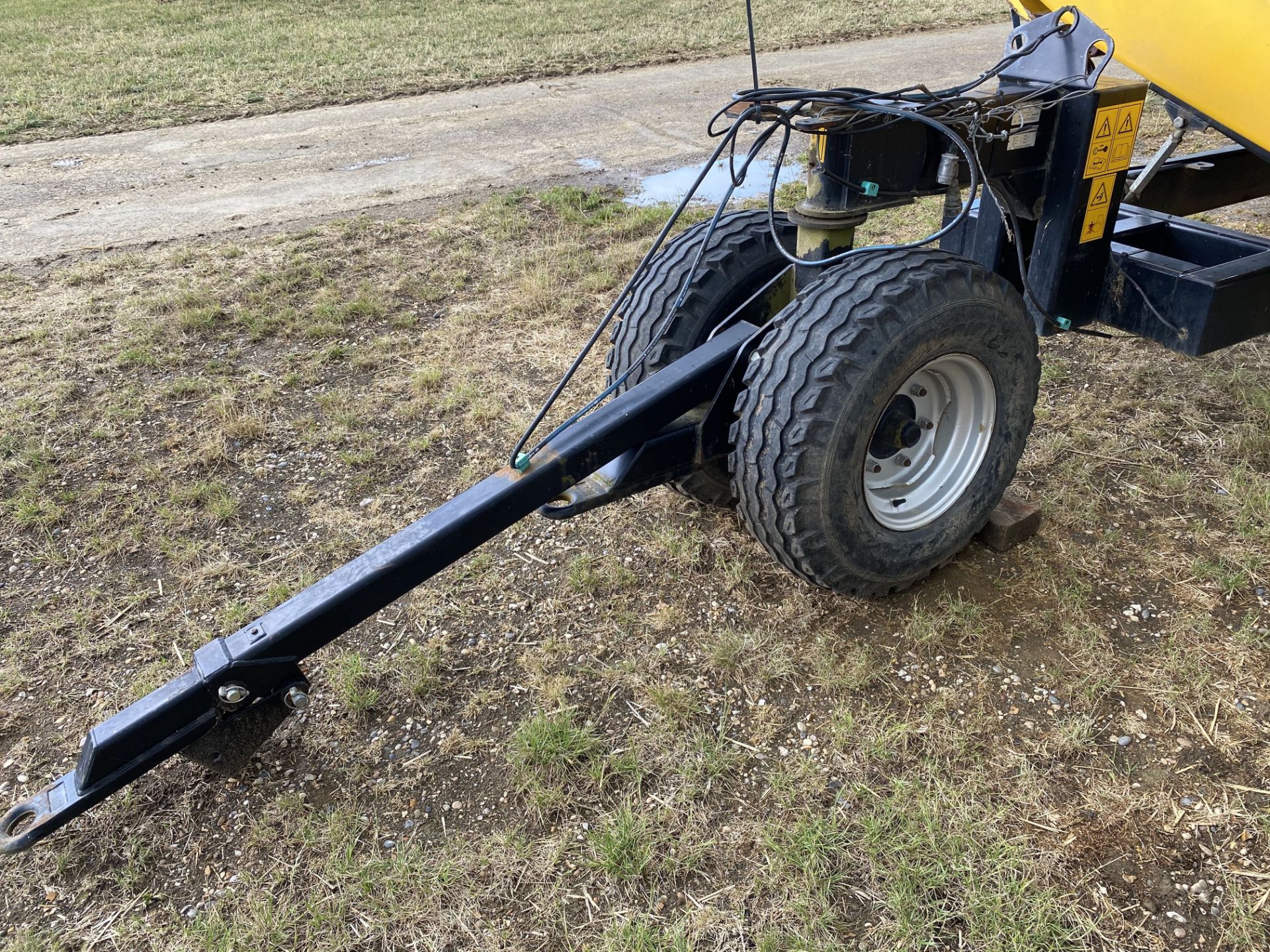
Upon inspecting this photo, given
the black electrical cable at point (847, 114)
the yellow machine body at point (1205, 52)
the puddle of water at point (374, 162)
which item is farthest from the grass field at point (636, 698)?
the puddle of water at point (374, 162)

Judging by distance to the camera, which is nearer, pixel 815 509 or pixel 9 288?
pixel 815 509

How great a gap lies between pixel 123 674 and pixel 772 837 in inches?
79.1

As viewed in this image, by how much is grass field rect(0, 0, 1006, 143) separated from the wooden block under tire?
903cm

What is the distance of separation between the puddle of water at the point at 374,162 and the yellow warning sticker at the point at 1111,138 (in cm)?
635

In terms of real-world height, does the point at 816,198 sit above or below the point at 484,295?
above

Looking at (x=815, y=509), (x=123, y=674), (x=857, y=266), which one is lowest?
(x=123, y=674)

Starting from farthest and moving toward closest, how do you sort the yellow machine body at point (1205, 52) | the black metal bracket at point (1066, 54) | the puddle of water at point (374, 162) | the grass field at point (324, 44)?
the grass field at point (324, 44) → the puddle of water at point (374, 162) → the black metal bracket at point (1066, 54) → the yellow machine body at point (1205, 52)

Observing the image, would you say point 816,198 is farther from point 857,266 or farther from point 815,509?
point 815,509

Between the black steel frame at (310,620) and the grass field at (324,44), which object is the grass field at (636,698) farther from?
the grass field at (324,44)

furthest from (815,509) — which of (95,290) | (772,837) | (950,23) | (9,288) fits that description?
(950,23)

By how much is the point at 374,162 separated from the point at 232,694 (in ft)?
21.7

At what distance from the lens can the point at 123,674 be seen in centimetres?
288

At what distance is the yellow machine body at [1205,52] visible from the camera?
2.58 m

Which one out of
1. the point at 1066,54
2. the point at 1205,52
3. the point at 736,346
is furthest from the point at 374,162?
the point at 1205,52
